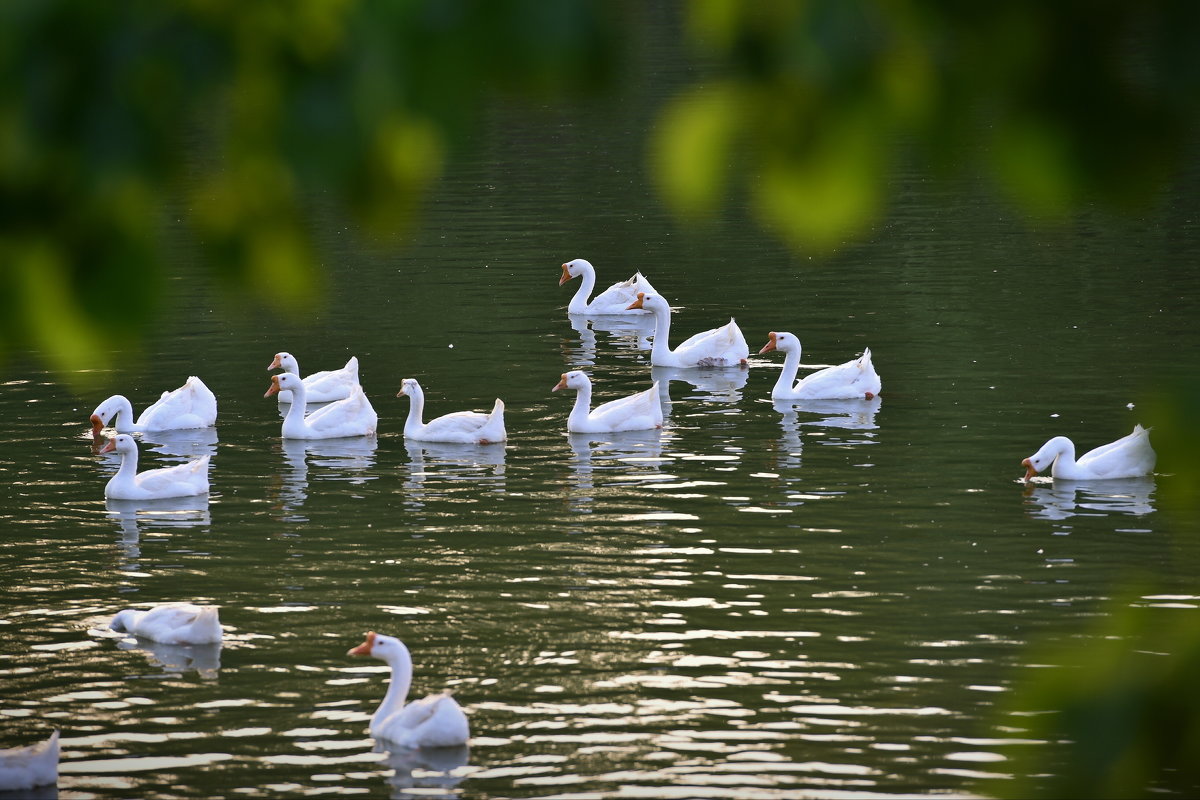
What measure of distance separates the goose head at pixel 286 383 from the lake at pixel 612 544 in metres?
0.48

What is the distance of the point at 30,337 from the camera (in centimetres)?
242

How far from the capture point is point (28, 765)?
33.7 ft

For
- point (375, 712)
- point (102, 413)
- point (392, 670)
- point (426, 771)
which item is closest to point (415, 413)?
point (102, 413)

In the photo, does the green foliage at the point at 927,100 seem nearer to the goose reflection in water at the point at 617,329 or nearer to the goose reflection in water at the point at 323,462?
the goose reflection in water at the point at 323,462

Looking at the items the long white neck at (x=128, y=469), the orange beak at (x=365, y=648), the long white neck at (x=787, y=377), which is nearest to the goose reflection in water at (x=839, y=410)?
the long white neck at (x=787, y=377)

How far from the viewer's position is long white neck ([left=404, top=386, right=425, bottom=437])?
766 inches

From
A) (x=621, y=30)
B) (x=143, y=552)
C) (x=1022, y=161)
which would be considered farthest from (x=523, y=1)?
(x=143, y=552)

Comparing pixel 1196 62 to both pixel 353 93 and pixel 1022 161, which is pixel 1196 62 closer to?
pixel 1022 161

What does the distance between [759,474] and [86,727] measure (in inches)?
317

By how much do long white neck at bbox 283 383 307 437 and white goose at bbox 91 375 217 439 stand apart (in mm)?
879

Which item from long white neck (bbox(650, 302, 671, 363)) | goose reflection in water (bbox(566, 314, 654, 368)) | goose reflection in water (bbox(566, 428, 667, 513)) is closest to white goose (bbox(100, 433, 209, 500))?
goose reflection in water (bbox(566, 428, 667, 513))

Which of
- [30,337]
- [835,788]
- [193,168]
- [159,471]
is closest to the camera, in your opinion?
→ [30,337]

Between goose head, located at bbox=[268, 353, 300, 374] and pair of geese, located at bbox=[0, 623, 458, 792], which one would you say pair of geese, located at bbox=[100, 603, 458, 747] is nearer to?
pair of geese, located at bbox=[0, 623, 458, 792]

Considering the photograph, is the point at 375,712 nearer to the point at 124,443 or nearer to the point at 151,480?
the point at 151,480
